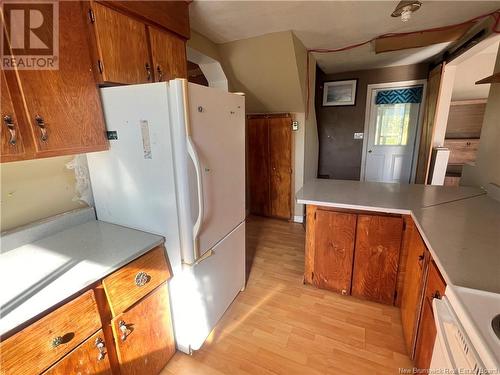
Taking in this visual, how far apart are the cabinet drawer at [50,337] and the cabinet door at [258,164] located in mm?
2924

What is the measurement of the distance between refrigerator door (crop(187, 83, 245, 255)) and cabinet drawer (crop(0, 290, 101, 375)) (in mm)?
591

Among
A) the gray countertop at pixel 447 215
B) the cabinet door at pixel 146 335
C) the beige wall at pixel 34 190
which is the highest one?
the beige wall at pixel 34 190

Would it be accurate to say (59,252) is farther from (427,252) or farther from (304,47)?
(304,47)

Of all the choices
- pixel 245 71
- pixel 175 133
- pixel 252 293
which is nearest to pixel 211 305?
pixel 252 293

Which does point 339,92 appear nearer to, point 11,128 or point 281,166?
point 281,166

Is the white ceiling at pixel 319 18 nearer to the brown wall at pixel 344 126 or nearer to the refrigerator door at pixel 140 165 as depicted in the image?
the refrigerator door at pixel 140 165

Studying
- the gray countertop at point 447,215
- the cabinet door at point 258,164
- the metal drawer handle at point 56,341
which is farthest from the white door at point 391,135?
the metal drawer handle at point 56,341

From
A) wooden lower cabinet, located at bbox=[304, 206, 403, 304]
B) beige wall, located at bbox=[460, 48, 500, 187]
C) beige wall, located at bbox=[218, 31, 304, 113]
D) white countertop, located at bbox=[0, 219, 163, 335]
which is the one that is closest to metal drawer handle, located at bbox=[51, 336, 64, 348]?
white countertop, located at bbox=[0, 219, 163, 335]

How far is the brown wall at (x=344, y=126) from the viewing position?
397 centimetres

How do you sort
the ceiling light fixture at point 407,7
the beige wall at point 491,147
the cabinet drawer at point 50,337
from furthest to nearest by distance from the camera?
the beige wall at point 491,147 < the ceiling light fixture at point 407,7 < the cabinet drawer at point 50,337

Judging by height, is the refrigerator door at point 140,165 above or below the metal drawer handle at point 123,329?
above

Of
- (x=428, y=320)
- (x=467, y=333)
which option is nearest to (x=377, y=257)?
(x=428, y=320)

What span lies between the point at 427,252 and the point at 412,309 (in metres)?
0.45

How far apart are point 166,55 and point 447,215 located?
205cm
